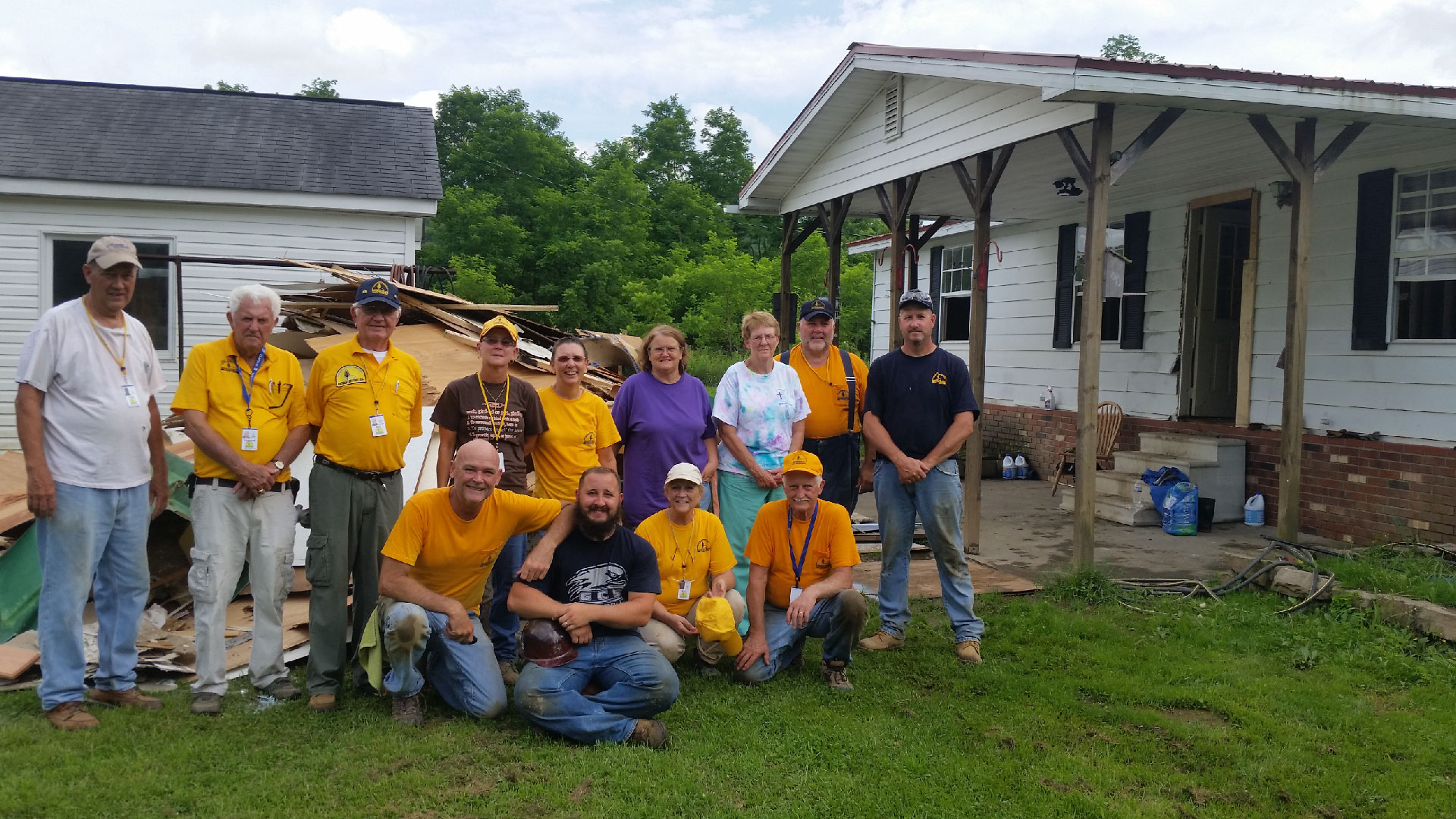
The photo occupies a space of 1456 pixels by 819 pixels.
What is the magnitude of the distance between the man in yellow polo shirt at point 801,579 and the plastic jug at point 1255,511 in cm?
586

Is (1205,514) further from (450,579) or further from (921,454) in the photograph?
(450,579)

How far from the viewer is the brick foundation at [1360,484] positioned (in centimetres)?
750

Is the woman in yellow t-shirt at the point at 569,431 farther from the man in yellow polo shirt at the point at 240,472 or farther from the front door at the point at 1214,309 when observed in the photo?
the front door at the point at 1214,309

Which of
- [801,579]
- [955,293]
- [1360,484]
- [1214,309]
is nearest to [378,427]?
[801,579]

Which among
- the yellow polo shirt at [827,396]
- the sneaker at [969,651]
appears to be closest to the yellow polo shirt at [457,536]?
the yellow polo shirt at [827,396]

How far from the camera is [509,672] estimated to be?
15.8 feet

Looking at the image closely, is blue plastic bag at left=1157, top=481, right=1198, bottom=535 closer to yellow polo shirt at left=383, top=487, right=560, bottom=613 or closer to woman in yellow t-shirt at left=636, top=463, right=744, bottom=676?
woman in yellow t-shirt at left=636, top=463, right=744, bottom=676

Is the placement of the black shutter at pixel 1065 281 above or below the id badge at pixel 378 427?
above

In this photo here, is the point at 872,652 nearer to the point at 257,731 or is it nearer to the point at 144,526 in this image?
the point at 257,731

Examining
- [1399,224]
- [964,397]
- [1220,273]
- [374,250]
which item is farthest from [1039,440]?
[374,250]

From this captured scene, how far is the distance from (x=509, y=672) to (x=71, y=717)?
1.78 meters

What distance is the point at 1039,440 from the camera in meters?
12.1

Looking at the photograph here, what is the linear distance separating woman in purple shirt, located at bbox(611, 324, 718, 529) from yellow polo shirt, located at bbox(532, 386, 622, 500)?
119mm

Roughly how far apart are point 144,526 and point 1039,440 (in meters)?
10.0
